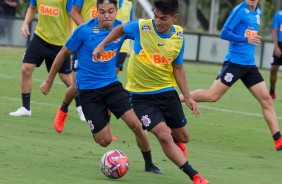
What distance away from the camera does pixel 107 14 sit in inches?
409

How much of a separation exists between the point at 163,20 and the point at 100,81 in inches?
46.6

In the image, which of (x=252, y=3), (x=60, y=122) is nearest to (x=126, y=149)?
(x=60, y=122)

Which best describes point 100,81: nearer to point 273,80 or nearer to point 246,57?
point 246,57

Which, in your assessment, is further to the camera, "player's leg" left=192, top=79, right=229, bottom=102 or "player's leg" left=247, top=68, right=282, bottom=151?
"player's leg" left=192, top=79, right=229, bottom=102

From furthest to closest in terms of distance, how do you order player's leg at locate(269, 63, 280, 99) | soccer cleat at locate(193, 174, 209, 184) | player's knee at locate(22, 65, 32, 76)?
player's leg at locate(269, 63, 280, 99) < player's knee at locate(22, 65, 32, 76) < soccer cleat at locate(193, 174, 209, 184)

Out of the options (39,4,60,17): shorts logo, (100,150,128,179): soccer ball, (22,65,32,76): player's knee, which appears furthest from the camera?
(22,65,32,76): player's knee

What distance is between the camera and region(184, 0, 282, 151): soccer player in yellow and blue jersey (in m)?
12.9

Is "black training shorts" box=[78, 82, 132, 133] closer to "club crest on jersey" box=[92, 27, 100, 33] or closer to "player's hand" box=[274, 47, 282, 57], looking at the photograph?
"club crest on jersey" box=[92, 27, 100, 33]

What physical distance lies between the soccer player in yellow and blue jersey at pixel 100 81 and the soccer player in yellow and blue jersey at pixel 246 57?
2811 mm

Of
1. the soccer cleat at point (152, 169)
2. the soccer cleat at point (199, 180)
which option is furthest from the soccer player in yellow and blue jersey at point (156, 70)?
the soccer cleat at point (199, 180)

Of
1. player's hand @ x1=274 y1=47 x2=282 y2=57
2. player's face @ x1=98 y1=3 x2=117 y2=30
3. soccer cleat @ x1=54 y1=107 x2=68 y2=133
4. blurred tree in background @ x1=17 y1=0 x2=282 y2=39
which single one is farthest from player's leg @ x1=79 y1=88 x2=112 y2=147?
blurred tree in background @ x1=17 y1=0 x2=282 y2=39

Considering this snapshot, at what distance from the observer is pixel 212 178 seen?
9969mm

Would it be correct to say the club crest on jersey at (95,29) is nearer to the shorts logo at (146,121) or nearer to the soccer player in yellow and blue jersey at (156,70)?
the soccer player in yellow and blue jersey at (156,70)

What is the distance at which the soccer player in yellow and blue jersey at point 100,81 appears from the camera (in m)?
10.2
